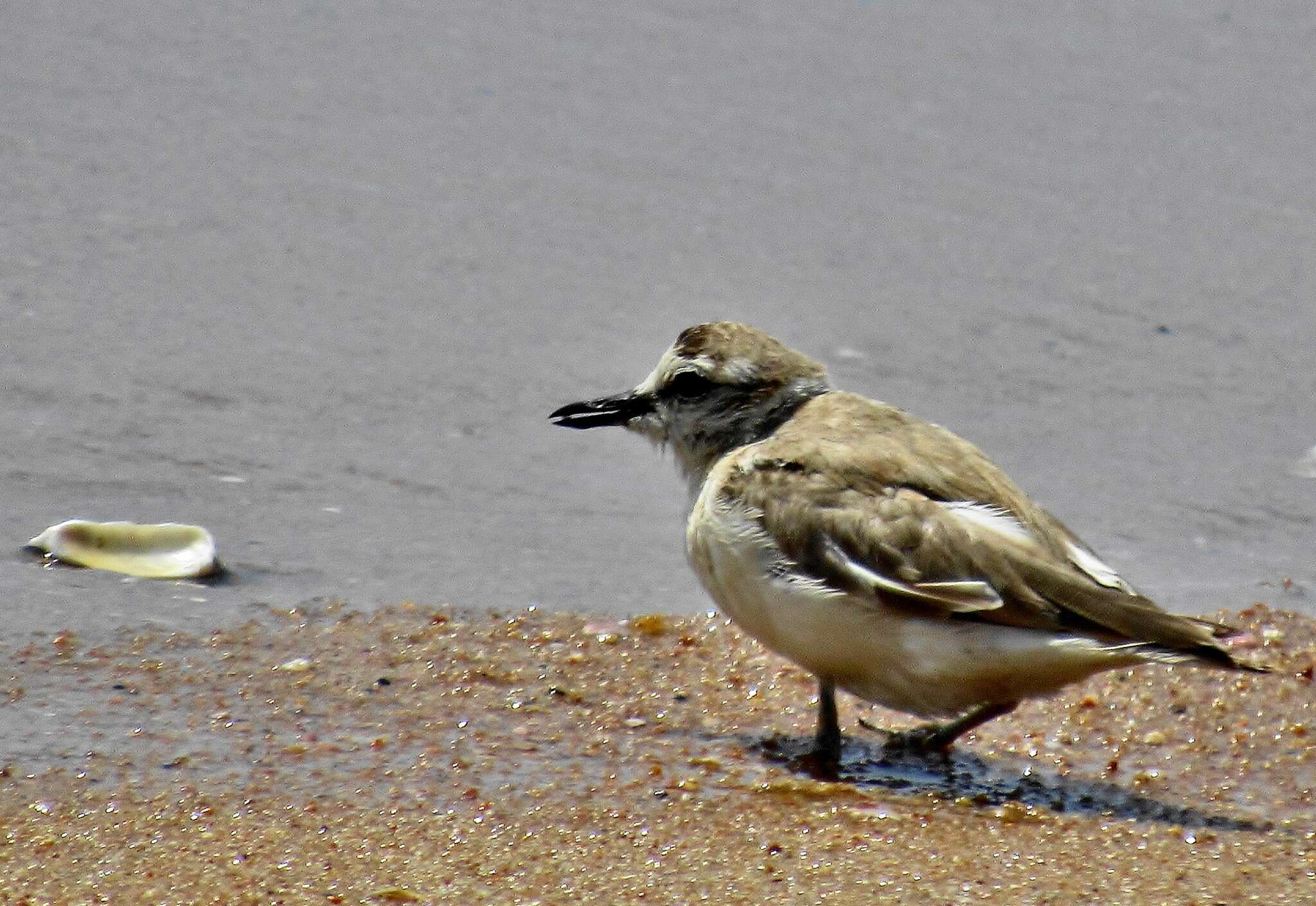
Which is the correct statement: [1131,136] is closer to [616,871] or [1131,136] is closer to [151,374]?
[151,374]

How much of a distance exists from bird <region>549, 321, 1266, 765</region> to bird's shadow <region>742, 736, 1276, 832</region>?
0.20 feet

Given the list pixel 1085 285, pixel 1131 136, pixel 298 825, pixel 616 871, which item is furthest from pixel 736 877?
pixel 1131 136

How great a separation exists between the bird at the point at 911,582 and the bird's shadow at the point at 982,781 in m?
0.06

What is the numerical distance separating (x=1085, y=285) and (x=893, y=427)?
11.8 feet

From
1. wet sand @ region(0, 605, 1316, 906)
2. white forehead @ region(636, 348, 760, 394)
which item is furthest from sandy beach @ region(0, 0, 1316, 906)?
white forehead @ region(636, 348, 760, 394)

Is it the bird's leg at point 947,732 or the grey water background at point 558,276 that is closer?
the bird's leg at point 947,732

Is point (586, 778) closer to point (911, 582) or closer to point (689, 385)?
point (911, 582)

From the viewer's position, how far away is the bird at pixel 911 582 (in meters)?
4.66

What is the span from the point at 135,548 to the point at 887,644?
2.36m

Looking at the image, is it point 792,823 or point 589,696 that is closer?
point 792,823

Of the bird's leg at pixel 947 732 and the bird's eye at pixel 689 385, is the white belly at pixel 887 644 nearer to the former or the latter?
the bird's leg at pixel 947 732

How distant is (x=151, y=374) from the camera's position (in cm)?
704

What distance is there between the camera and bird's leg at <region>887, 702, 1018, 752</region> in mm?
5008

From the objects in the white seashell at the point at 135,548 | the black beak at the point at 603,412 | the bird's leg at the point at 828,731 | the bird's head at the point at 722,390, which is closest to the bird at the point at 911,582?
the bird's leg at the point at 828,731
